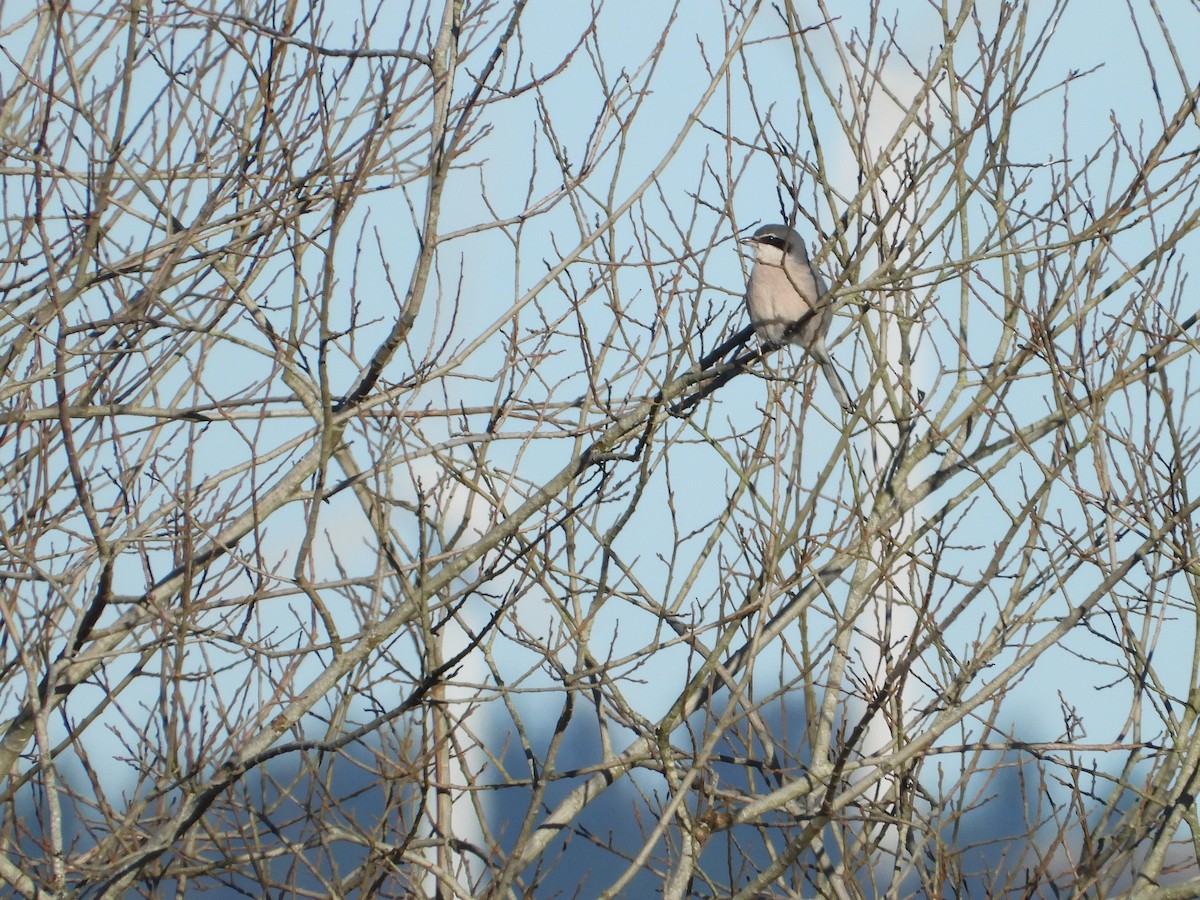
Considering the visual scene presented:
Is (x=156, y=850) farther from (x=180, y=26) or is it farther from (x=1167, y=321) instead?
(x=1167, y=321)

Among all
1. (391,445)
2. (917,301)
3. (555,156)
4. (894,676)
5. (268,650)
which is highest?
(555,156)

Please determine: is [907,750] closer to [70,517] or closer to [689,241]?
[689,241]

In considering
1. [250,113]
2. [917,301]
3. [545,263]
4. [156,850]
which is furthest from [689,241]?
[156,850]

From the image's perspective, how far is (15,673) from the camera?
15.3ft

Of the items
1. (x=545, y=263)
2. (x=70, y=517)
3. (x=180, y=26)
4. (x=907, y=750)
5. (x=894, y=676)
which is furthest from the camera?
(x=70, y=517)

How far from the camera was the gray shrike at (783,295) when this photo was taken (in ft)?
17.4

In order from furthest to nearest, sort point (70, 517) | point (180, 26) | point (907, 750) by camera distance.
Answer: point (70, 517), point (180, 26), point (907, 750)

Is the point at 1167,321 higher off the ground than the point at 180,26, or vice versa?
the point at 180,26

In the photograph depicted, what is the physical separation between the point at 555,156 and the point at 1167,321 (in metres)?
2.37

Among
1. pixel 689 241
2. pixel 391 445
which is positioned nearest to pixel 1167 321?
pixel 689 241

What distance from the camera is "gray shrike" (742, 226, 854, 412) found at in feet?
17.4

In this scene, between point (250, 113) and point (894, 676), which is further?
point (250, 113)

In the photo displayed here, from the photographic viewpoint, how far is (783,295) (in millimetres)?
5832

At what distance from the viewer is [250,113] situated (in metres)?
5.01
